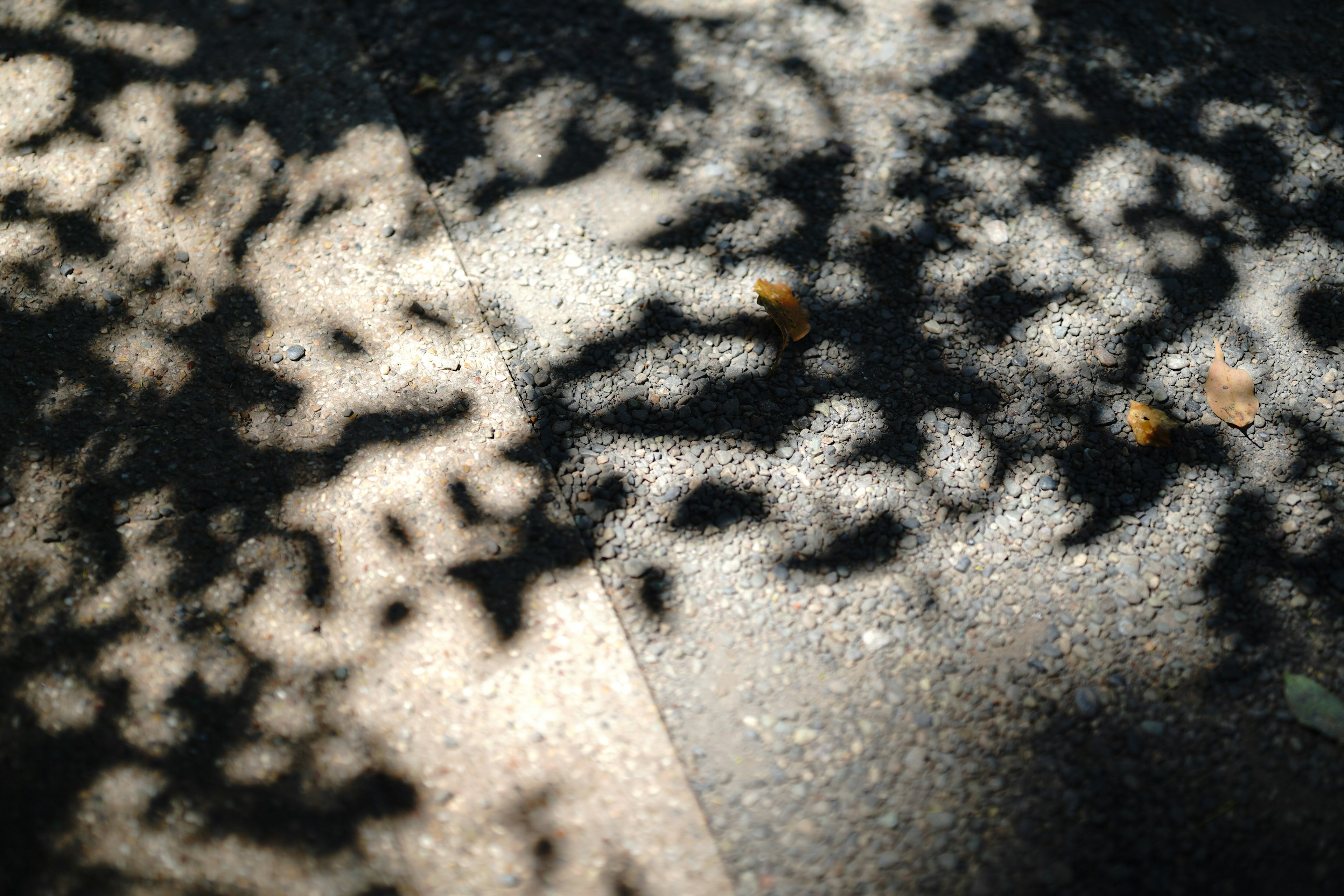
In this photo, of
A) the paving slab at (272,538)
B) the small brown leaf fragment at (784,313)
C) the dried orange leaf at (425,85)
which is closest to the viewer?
the paving slab at (272,538)

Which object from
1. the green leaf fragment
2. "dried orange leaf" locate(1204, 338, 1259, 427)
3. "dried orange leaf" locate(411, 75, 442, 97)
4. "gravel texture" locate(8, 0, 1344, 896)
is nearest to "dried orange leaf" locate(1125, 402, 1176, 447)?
"gravel texture" locate(8, 0, 1344, 896)

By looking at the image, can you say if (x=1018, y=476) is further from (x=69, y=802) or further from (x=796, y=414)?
(x=69, y=802)

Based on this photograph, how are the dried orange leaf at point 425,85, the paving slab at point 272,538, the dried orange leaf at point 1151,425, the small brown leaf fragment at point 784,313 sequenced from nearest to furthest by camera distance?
the paving slab at point 272,538, the dried orange leaf at point 1151,425, the small brown leaf fragment at point 784,313, the dried orange leaf at point 425,85

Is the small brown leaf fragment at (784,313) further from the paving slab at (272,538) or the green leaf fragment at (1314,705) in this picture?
the green leaf fragment at (1314,705)

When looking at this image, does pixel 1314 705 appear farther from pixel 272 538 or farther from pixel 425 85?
pixel 425 85

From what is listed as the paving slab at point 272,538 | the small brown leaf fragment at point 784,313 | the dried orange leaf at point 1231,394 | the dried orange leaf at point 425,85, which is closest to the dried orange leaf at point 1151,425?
the dried orange leaf at point 1231,394

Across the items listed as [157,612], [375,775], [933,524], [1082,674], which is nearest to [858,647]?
[933,524]

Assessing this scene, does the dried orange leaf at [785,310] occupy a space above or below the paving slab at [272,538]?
above
